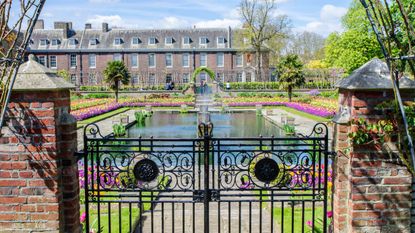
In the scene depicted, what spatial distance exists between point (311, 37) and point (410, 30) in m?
60.8

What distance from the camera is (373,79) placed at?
358 cm

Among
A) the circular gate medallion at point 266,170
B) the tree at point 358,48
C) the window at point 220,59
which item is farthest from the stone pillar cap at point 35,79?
the window at point 220,59

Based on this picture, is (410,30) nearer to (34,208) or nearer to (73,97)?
(34,208)

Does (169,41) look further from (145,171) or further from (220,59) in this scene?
(145,171)

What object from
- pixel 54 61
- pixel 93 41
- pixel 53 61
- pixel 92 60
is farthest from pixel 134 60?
pixel 53 61

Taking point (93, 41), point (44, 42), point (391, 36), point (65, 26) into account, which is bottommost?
point (391, 36)

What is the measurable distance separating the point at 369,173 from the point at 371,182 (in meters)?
0.09

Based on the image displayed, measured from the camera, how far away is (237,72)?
47.3 m

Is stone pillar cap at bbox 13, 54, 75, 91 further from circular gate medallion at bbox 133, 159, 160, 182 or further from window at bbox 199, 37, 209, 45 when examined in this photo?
window at bbox 199, 37, 209, 45

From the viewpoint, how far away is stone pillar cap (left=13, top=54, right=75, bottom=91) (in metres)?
3.54

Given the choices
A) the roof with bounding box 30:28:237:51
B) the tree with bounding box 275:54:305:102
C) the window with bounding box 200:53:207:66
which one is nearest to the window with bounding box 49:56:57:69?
the roof with bounding box 30:28:237:51

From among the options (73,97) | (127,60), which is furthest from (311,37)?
(73,97)

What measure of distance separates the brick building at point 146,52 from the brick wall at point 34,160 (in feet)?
143

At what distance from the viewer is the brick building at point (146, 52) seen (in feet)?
155
